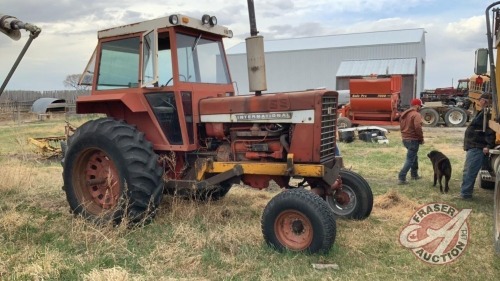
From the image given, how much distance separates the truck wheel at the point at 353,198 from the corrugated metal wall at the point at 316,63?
2861 cm

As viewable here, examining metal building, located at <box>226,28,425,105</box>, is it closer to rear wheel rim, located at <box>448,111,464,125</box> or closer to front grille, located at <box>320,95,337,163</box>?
rear wheel rim, located at <box>448,111,464,125</box>

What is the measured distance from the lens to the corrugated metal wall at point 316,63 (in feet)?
110

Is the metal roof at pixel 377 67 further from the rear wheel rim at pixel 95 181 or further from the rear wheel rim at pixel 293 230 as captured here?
the rear wheel rim at pixel 293 230

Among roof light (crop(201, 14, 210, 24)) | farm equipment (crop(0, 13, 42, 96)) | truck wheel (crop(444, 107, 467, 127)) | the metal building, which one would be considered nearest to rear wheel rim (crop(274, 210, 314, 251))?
roof light (crop(201, 14, 210, 24))

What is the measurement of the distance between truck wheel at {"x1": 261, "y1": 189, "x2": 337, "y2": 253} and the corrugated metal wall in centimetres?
2998

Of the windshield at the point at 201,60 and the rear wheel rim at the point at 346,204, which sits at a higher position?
the windshield at the point at 201,60

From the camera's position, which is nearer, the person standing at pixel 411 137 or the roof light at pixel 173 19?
the roof light at pixel 173 19

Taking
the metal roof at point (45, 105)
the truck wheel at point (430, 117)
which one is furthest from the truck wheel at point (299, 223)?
the metal roof at point (45, 105)

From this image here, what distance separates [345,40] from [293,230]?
3407 centimetres

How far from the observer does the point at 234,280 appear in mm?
3842

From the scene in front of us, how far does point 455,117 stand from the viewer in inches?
770

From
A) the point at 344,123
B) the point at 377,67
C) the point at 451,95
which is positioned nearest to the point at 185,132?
the point at 344,123

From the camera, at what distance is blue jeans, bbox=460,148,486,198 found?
6.81 metres

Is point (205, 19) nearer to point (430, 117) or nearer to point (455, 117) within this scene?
point (430, 117)
